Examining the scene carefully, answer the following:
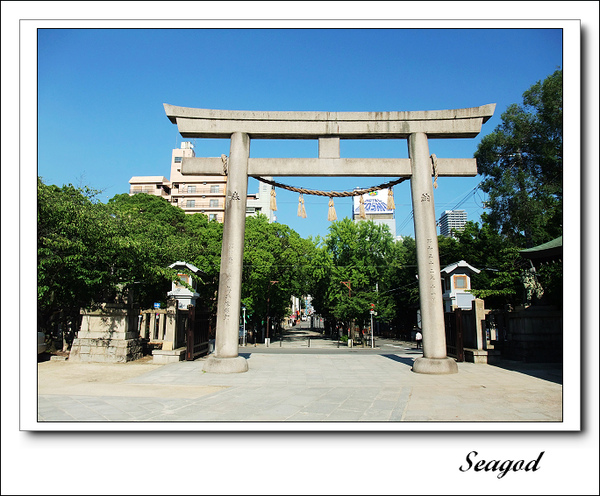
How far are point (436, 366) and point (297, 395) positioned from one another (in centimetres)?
472

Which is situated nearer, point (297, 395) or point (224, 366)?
point (297, 395)

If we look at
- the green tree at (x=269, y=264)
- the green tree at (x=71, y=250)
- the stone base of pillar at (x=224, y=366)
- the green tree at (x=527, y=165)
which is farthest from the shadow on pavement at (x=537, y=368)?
the green tree at (x=269, y=264)

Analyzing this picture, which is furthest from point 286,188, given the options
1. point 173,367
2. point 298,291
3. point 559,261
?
point 298,291

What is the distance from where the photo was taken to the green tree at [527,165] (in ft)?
74.2

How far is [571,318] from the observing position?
194 inches

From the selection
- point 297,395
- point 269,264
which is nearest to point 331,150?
point 297,395

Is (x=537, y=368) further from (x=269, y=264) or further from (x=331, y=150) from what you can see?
(x=269, y=264)

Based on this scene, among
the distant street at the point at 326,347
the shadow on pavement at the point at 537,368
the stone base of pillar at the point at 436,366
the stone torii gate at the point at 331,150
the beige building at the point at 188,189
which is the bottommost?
the distant street at the point at 326,347

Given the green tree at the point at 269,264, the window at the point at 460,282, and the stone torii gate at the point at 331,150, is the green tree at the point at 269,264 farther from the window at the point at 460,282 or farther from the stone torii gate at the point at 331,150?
the stone torii gate at the point at 331,150

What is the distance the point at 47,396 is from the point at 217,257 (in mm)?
21141

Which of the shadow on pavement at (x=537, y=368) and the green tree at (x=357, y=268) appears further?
the green tree at (x=357, y=268)

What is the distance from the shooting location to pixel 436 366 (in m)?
10.3

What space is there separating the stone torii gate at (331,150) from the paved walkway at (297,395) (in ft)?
5.94

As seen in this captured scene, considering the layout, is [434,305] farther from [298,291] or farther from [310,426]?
[298,291]
